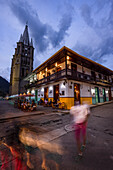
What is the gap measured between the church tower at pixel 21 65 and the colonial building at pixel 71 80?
2344cm

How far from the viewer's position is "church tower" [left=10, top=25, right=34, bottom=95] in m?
36.7

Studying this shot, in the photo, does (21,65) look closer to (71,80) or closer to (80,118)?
(71,80)

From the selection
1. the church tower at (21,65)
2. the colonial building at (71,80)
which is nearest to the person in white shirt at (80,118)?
the colonial building at (71,80)

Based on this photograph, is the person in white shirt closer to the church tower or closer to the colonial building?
the colonial building

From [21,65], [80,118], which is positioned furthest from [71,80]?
[21,65]

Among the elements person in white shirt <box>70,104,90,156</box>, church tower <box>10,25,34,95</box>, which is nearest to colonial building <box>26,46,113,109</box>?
person in white shirt <box>70,104,90,156</box>

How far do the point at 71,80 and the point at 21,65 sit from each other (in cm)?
3703

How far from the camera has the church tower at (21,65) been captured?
120ft

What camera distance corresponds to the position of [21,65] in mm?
39875

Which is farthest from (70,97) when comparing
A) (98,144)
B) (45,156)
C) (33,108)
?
(45,156)

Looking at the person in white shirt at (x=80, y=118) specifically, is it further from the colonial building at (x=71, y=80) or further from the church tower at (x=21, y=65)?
the church tower at (x=21, y=65)

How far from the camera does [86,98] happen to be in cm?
1281

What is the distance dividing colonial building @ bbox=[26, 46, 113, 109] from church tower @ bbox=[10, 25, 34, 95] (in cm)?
2344

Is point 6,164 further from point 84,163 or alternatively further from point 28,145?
point 84,163
